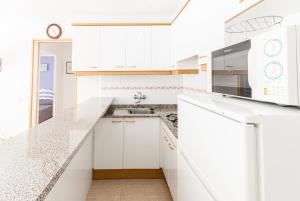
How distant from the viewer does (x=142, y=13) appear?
11.9 feet

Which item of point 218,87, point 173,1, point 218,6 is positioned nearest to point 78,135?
point 218,87

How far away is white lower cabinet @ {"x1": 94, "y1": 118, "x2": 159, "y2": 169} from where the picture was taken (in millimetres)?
2943

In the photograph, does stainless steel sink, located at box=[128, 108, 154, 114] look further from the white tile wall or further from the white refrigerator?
the white refrigerator

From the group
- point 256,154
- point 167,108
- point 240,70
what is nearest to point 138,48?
point 167,108

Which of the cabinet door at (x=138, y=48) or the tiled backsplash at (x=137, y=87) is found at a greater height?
the cabinet door at (x=138, y=48)

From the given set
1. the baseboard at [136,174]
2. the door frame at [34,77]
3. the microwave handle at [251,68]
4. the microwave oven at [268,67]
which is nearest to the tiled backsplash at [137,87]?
the door frame at [34,77]

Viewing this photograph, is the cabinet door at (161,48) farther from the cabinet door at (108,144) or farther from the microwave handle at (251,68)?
the microwave handle at (251,68)

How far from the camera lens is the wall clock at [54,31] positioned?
3.67 m

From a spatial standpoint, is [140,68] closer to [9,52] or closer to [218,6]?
[218,6]

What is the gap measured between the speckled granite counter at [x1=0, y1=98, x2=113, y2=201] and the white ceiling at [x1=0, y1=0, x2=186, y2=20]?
7.44ft

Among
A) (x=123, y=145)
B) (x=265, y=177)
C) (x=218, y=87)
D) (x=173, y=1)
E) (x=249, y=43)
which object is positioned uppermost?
(x=173, y=1)

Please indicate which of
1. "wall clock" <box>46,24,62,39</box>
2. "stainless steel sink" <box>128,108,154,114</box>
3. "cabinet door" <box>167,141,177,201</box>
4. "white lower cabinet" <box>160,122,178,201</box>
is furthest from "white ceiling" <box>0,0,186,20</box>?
"cabinet door" <box>167,141,177,201</box>

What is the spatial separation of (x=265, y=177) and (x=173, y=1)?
114 inches

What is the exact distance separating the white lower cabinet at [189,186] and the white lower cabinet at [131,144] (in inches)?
50.6
